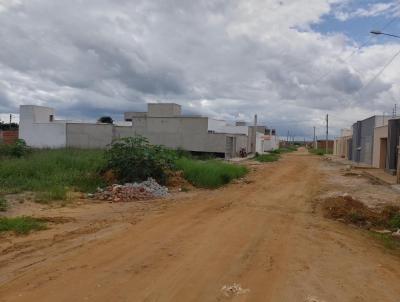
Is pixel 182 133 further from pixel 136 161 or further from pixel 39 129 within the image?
pixel 136 161

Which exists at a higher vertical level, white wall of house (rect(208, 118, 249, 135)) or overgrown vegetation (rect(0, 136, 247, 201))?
white wall of house (rect(208, 118, 249, 135))

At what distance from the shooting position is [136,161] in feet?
59.0

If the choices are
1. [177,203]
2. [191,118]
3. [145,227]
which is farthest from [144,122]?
[145,227]

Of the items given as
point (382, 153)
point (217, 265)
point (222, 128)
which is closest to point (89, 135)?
point (222, 128)

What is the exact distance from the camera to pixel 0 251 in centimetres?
784

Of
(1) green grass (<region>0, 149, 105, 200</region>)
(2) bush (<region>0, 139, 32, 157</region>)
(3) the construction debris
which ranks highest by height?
(2) bush (<region>0, 139, 32, 157</region>)

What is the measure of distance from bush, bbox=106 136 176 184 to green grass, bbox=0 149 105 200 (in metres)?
0.86

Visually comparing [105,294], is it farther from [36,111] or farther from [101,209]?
[36,111]

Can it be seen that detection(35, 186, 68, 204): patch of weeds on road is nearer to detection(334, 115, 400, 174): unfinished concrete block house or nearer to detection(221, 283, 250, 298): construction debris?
detection(221, 283, 250, 298): construction debris

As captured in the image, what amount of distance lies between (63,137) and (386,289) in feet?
150

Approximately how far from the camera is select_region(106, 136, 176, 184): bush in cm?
1792

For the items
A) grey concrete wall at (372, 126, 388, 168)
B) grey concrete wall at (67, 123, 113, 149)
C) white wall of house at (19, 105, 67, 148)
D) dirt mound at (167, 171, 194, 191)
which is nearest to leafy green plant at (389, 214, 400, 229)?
dirt mound at (167, 171, 194, 191)

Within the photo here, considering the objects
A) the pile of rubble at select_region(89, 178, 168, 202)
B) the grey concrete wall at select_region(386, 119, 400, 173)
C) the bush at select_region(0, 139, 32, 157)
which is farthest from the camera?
the grey concrete wall at select_region(386, 119, 400, 173)

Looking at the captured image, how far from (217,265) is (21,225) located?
193 inches
